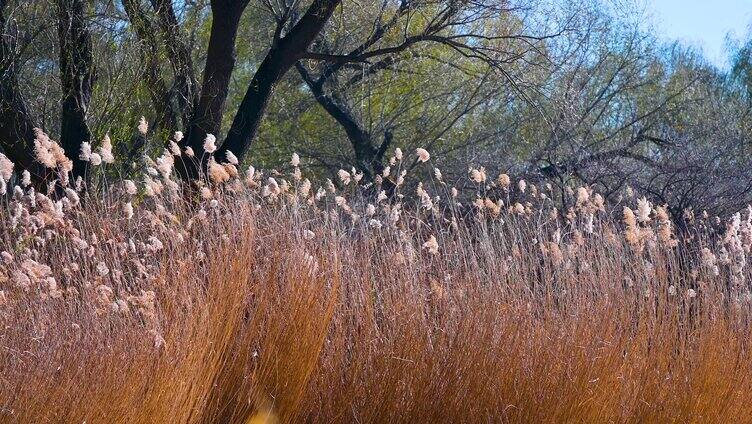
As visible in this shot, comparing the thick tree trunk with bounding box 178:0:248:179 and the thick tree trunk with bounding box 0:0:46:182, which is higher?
the thick tree trunk with bounding box 178:0:248:179

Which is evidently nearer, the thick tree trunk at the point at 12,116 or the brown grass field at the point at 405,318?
the brown grass field at the point at 405,318

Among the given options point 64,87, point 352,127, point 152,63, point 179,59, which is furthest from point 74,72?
point 352,127

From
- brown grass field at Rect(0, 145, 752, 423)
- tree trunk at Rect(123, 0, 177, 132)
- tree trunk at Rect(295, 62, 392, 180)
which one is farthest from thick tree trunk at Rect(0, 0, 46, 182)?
tree trunk at Rect(295, 62, 392, 180)

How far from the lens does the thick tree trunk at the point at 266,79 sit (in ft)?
37.1

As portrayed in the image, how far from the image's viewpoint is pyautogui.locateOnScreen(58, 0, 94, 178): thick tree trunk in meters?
8.95

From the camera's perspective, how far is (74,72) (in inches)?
356

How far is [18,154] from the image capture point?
9.35 metres

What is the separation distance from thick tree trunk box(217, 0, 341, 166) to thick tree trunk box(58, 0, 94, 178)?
224cm

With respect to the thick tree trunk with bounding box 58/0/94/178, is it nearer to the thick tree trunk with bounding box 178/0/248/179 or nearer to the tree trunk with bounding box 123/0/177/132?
the tree trunk with bounding box 123/0/177/132

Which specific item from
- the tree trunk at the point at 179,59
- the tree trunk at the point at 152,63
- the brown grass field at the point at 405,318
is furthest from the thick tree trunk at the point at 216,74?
the brown grass field at the point at 405,318

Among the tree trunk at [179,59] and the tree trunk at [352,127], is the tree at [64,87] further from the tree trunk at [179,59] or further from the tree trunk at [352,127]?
the tree trunk at [352,127]

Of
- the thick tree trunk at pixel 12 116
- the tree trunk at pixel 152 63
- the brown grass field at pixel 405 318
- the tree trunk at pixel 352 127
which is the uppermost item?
the tree trunk at pixel 352 127

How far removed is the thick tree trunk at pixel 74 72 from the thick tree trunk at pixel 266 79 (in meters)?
2.24

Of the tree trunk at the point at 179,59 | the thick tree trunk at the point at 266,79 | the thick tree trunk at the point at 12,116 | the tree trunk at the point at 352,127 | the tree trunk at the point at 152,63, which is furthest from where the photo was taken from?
the tree trunk at the point at 352,127
